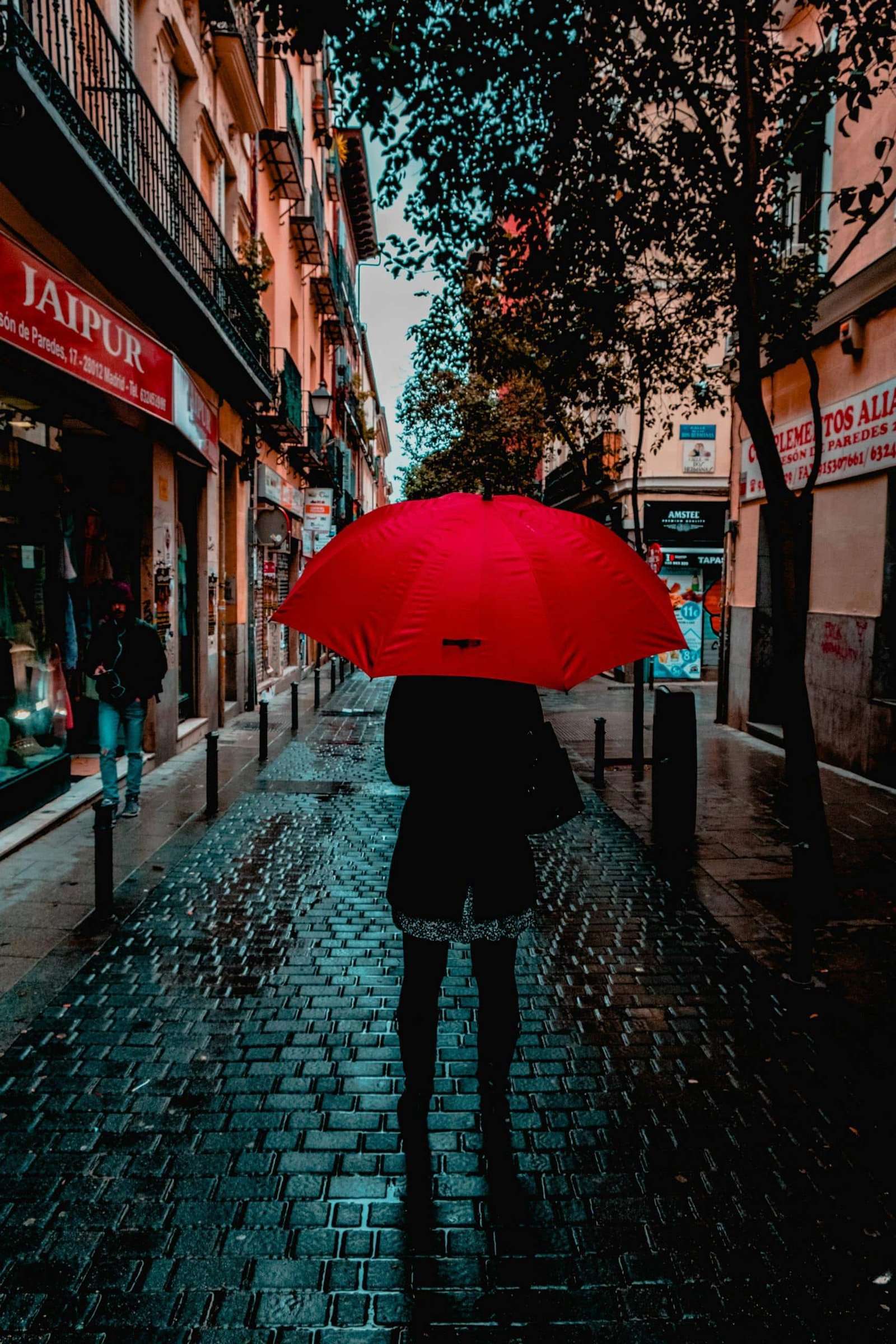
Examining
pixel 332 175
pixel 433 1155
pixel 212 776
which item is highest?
pixel 332 175

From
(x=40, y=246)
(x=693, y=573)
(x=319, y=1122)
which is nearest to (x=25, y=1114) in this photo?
(x=319, y=1122)

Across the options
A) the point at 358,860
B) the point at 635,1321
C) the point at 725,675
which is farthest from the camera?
the point at 725,675

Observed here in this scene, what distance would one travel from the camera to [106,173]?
828cm

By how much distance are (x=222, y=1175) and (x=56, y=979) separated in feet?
6.88

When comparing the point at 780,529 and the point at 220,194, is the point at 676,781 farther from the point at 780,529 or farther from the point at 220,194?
the point at 220,194

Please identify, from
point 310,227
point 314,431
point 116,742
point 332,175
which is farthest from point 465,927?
point 332,175

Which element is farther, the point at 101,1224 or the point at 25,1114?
the point at 25,1114

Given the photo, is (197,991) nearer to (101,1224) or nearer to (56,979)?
(56,979)

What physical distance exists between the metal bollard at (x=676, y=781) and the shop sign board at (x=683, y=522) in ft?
53.7

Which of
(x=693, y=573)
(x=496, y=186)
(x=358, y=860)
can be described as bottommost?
(x=358, y=860)

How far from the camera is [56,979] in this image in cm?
493

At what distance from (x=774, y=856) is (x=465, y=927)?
16.7 feet

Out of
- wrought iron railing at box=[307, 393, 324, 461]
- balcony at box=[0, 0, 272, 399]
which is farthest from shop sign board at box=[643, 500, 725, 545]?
balcony at box=[0, 0, 272, 399]

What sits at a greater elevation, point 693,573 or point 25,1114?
point 693,573
